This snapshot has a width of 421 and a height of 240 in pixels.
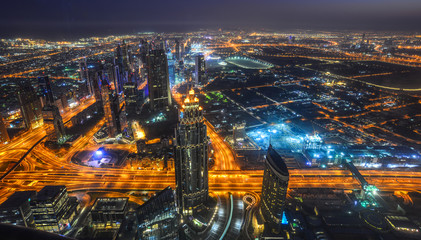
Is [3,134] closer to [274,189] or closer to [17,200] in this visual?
[17,200]

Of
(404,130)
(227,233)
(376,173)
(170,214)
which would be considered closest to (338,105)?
(404,130)

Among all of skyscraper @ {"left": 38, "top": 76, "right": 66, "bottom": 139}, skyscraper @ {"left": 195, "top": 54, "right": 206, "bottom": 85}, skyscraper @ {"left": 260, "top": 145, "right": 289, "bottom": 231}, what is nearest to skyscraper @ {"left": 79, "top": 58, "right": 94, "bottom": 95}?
skyscraper @ {"left": 38, "top": 76, "right": 66, "bottom": 139}

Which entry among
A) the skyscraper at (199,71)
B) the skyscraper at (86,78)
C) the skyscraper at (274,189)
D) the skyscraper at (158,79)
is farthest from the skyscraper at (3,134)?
the skyscraper at (199,71)

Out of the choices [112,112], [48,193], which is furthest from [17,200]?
[112,112]

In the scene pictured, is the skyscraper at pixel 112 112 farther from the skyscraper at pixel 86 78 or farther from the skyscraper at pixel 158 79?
the skyscraper at pixel 86 78

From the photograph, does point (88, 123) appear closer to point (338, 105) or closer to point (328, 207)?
point (328, 207)
